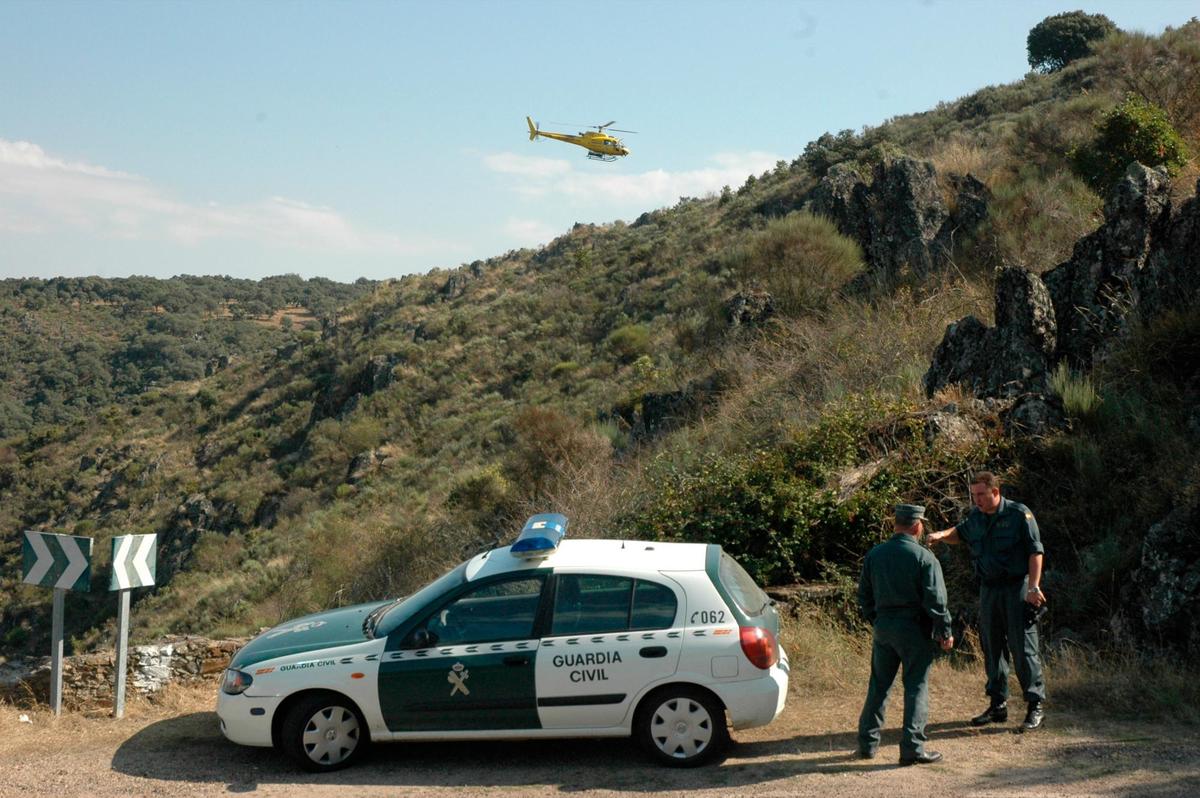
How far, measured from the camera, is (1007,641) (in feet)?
23.7

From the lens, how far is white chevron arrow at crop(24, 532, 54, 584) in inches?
325

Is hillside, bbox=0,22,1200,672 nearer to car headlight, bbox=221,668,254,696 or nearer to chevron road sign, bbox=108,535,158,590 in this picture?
chevron road sign, bbox=108,535,158,590

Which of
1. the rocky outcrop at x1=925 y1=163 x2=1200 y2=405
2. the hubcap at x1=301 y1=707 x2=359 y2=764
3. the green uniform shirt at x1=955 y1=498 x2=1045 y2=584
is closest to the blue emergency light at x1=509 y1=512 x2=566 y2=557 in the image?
the hubcap at x1=301 y1=707 x2=359 y2=764

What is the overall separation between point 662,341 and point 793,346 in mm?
12337

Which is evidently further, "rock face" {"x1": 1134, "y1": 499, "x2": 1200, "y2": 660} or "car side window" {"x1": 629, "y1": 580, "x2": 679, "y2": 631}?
"rock face" {"x1": 1134, "y1": 499, "x2": 1200, "y2": 660}

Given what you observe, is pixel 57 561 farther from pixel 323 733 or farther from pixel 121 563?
pixel 323 733

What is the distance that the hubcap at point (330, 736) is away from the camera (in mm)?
6719

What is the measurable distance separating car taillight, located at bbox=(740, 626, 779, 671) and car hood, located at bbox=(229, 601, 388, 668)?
2.57 metres

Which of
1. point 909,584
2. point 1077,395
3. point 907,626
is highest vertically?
point 1077,395

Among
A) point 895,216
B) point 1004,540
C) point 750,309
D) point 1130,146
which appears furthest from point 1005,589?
point 895,216

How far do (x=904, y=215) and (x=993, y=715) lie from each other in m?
17.3

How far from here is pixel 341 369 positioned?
48344 mm

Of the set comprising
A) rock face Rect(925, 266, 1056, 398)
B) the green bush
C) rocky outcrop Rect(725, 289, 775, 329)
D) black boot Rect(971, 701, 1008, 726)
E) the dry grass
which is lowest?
the dry grass

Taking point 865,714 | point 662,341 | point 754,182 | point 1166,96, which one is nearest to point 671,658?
point 865,714
